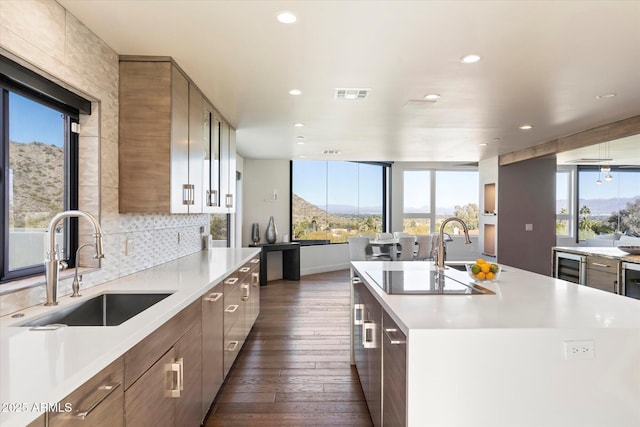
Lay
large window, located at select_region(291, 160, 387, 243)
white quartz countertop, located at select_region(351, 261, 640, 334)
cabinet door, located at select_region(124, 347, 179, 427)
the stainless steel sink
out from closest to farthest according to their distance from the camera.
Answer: cabinet door, located at select_region(124, 347, 179, 427), white quartz countertop, located at select_region(351, 261, 640, 334), the stainless steel sink, large window, located at select_region(291, 160, 387, 243)

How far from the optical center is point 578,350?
147cm

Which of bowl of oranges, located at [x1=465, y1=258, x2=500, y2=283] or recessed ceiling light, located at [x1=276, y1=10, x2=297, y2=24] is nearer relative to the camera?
recessed ceiling light, located at [x1=276, y1=10, x2=297, y2=24]

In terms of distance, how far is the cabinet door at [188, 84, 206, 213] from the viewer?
311 cm

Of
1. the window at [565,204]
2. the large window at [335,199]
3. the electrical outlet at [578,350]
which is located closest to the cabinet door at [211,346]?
the electrical outlet at [578,350]

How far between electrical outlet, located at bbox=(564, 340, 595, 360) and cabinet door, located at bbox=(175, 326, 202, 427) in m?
1.68

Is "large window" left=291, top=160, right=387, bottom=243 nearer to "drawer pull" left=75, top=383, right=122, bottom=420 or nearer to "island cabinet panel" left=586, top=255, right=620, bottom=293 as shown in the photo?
"island cabinet panel" left=586, top=255, right=620, bottom=293

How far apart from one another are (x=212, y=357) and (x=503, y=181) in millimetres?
6895

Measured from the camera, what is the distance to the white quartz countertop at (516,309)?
4.97 feet

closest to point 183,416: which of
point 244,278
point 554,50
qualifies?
point 244,278

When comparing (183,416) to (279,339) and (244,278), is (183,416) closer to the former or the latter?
(244,278)

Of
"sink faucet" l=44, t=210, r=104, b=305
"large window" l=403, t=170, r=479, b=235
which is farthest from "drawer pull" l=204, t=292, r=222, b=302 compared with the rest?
"large window" l=403, t=170, r=479, b=235

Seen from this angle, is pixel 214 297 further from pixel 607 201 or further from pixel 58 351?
pixel 607 201

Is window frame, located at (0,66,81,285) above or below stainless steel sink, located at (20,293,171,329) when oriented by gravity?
above

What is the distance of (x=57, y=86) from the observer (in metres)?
2.04
